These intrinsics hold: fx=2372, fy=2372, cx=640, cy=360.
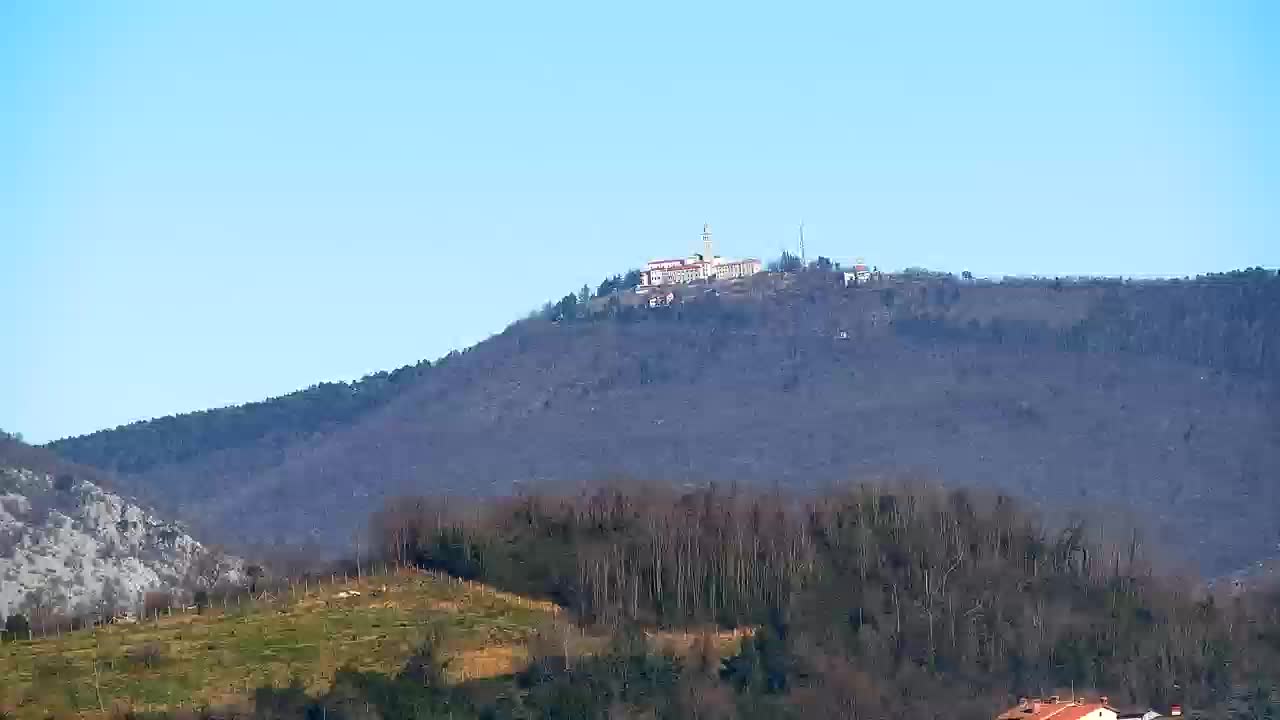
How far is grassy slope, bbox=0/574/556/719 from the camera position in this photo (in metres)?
68.2

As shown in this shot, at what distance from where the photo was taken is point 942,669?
78.8 meters

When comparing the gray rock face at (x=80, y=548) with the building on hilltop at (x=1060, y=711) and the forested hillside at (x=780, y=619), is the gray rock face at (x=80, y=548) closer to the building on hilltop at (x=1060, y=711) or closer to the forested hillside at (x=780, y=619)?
the forested hillside at (x=780, y=619)

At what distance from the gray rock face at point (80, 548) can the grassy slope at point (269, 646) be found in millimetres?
26124

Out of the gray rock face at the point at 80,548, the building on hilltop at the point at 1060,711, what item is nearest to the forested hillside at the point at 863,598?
the building on hilltop at the point at 1060,711

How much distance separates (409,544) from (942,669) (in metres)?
21.2

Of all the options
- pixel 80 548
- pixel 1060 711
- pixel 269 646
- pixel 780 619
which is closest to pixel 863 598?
pixel 780 619

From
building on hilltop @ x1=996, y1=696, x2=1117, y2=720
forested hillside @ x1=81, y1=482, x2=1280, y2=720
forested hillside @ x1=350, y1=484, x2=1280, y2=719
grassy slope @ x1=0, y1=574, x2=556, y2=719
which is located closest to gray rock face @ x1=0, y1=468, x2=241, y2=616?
forested hillside @ x1=350, y1=484, x2=1280, y2=719

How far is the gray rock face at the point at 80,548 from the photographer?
114 meters

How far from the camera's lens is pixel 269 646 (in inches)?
2908

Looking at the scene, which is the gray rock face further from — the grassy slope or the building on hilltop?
the building on hilltop

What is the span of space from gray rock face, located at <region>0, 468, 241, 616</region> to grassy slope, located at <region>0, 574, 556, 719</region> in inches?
1029

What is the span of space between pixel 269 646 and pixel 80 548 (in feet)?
174

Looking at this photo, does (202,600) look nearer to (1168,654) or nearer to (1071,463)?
(1168,654)

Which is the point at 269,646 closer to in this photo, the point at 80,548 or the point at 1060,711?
the point at 1060,711
